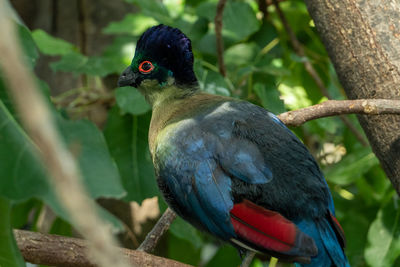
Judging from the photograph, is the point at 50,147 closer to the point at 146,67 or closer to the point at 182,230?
the point at 146,67

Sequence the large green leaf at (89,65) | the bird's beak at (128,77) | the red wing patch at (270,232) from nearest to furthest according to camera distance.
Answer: the red wing patch at (270,232)
the bird's beak at (128,77)
the large green leaf at (89,65)

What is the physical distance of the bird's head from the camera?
209cm

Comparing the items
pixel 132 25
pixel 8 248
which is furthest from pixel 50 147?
pixel 132 25

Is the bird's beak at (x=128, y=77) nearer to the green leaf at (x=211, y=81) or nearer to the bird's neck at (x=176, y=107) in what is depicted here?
the bird's neck at (x=176, y=107)

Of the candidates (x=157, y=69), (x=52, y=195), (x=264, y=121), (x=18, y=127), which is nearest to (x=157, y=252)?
(x=157, y=69)

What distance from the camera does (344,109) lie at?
1683 mm

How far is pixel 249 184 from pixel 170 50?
0.73 metres

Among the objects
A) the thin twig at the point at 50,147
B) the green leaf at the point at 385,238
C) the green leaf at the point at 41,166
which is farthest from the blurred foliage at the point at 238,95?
the thin twig at the point at 50,147

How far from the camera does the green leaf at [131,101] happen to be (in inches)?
90.7

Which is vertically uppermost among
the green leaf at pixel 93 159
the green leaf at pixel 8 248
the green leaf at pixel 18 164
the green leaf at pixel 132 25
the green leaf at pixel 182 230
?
the green leaf at pixel 132 25

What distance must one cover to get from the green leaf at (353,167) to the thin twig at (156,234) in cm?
74

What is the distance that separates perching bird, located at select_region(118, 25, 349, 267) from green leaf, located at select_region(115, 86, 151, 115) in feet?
1.39

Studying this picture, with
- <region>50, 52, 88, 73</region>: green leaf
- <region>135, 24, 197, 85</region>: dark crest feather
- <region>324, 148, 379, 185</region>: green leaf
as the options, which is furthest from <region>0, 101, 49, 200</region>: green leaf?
<region>324, 148, 379, 185</region>: green leaf

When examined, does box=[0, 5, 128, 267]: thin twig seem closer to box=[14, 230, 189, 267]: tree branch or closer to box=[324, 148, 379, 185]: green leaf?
box=[14, 230, 189, 267]: tree branch
